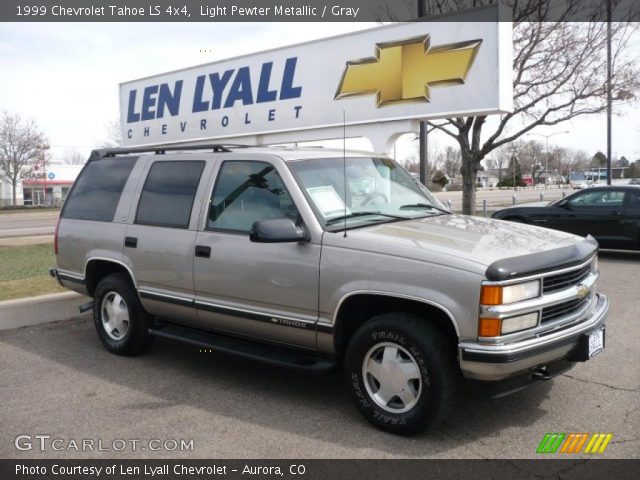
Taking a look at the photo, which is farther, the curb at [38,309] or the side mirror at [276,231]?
the curb at [38,309]

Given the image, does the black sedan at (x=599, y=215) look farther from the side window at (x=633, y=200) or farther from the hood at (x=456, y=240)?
the hood at (x=456, y=240)

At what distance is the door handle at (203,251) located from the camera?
4.85m

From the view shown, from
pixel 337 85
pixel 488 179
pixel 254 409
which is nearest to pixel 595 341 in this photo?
pixel 254 409

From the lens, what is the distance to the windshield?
14.8 ft

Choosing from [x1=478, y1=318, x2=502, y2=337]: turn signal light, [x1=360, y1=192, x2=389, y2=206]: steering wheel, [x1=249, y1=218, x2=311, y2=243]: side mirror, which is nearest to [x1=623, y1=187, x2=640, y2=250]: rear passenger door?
[x1=360, y1=192, x2=389, y2=206]: steering wheel

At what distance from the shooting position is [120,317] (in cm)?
581

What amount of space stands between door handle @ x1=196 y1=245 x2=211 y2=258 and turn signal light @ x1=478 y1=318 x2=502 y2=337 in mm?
2279

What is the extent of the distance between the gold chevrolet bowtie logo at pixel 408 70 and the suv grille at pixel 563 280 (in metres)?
4.23

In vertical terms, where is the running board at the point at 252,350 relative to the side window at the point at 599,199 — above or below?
below

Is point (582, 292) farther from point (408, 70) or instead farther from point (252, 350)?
point (408, 70)

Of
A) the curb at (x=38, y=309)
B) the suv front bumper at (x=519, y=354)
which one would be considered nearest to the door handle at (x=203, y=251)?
the suv front bumper at (x=519, y=354)

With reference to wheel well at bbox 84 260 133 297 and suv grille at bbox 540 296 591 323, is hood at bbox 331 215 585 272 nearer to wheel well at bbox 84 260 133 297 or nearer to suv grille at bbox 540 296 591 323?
suv grille at bbox 540 296 591 323

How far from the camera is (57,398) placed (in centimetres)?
479
